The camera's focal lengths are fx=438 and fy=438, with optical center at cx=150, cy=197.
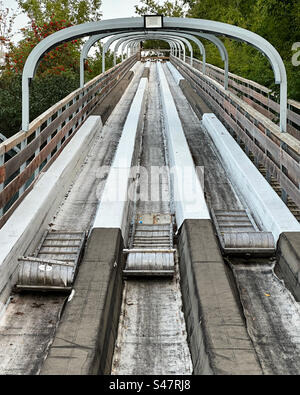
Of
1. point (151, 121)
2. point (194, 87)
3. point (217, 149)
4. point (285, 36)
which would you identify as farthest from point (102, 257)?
point (194, 87)

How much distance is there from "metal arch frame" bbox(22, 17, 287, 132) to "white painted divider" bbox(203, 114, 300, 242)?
3.65 feet

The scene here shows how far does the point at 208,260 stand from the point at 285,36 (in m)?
11.0

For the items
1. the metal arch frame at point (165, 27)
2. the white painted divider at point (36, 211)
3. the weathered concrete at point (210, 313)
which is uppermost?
the metal arch frame at point (165, 27)

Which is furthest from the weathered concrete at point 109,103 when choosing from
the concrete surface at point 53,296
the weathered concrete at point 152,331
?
the weathered concrete at point 152,331

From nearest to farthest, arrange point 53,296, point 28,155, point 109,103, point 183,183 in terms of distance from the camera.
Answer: point 53,296
point 28,155
point 183,183
point 109,103

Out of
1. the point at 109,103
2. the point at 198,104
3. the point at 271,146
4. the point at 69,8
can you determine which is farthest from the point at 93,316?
the point at 69,8

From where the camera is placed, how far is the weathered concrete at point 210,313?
381 centimetres

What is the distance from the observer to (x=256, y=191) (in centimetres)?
744

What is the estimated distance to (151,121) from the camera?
1510 cm

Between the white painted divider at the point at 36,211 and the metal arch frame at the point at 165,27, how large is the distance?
3.75 feet

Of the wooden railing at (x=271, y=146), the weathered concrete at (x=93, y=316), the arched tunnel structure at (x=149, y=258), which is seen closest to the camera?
the weathered concrete at (x=93, y=316)

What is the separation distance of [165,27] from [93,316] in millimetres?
7023

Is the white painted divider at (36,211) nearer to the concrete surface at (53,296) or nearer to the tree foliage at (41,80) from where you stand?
the concrete surface at (53,296)

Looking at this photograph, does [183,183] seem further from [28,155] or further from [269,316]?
[269,316]
